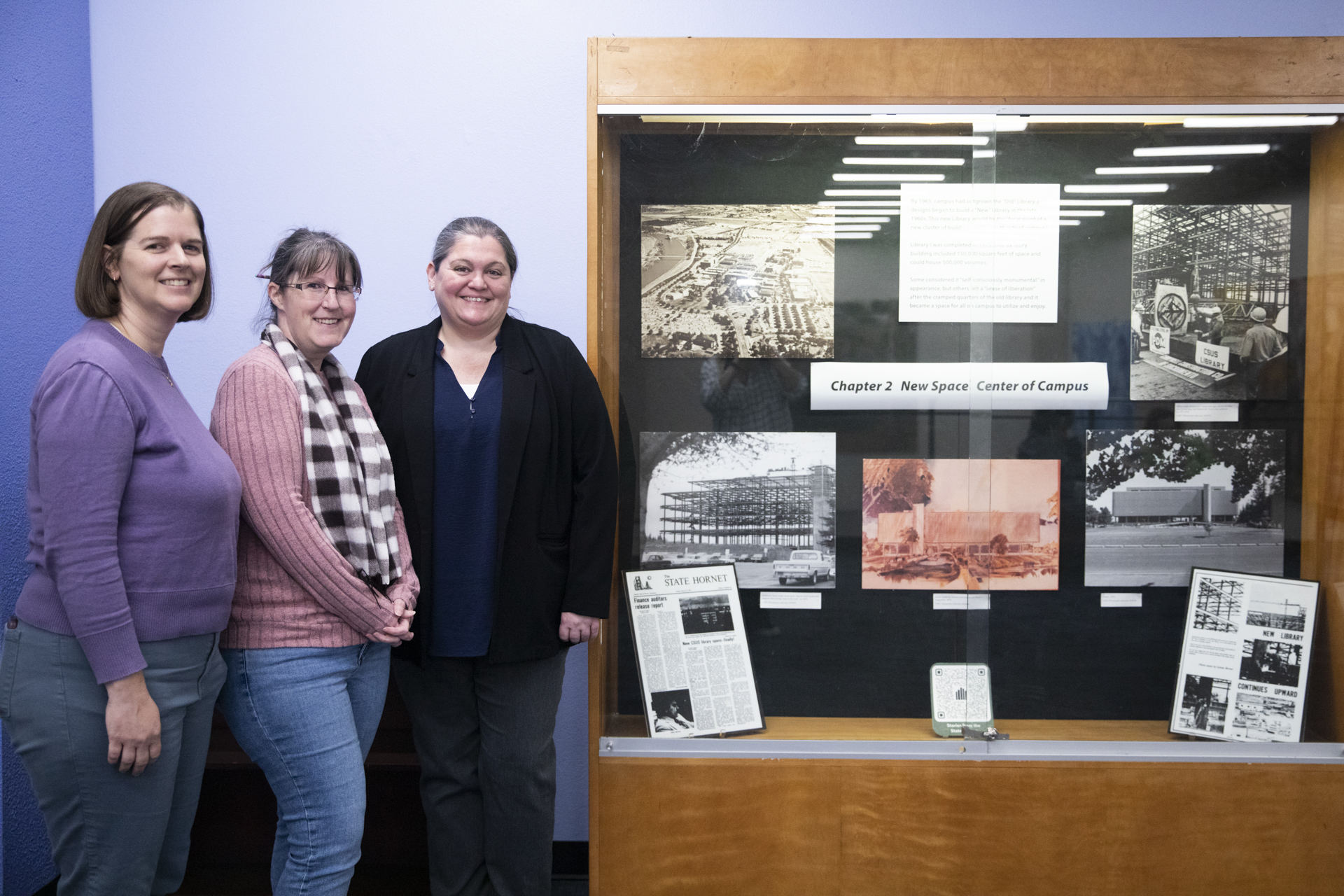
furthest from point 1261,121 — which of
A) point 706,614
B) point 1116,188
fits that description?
point 706,614

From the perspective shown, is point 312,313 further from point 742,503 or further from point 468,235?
Answer: point 742,503

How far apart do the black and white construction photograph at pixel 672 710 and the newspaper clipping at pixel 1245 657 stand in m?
1.35

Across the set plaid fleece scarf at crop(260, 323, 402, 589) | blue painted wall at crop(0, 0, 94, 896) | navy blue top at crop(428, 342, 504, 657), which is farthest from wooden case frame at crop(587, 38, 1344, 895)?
blue painted wall at crop(0, 0, 94, 896)

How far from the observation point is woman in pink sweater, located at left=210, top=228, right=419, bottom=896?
5.14ft

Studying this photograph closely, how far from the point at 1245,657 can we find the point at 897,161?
1687mm

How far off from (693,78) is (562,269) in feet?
2.57

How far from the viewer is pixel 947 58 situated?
2.13 metres

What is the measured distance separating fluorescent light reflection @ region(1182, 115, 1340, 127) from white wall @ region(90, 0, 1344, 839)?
660mm

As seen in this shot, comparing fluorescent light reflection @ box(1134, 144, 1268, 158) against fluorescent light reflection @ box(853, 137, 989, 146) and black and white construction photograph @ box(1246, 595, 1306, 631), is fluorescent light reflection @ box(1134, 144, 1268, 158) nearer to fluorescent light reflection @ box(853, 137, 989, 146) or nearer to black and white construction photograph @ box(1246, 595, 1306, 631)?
fluorescent light reflection @ box(853, 137, 989, 146)

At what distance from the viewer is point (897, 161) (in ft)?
7.41

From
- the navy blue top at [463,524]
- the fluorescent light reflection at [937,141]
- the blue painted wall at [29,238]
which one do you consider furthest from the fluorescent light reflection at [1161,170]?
the blue painted wall at [29,238]

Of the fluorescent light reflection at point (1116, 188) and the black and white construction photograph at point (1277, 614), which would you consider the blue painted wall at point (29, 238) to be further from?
the black and white construction photograph at point (1277, 614)

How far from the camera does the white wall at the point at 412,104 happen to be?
2.66m

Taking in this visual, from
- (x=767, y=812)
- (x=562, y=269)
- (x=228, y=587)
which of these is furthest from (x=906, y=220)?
Answer: (x=228, y=587)
